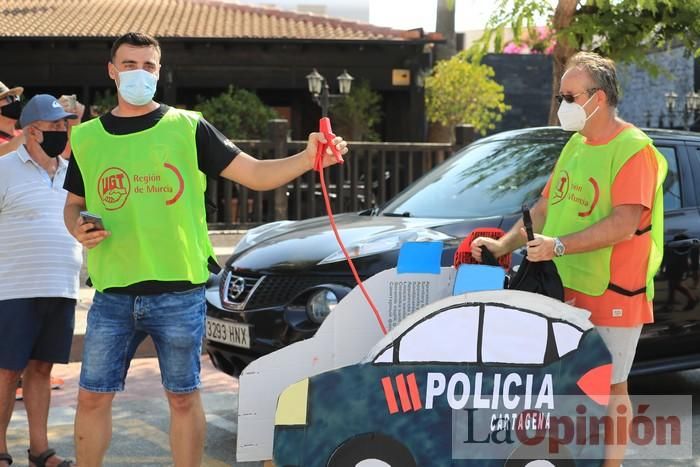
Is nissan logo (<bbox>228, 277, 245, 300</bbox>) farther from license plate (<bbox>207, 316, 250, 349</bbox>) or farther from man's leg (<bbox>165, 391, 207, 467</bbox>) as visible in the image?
man's leg (<bbox>165, 391, 207, 467</bbox>)

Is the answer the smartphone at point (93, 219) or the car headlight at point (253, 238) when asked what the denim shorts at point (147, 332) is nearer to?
the smartphone at point (93, 219)

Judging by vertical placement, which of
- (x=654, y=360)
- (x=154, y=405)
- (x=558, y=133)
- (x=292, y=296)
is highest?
(x=558, y=133)

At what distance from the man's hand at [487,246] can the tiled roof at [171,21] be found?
17.9 m

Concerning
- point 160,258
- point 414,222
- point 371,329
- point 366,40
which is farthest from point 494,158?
point 366,40

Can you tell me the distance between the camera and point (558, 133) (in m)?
6.51

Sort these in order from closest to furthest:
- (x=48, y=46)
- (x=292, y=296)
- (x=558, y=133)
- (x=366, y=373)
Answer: (x=366, y=373), (x=292, y=296), (x=558, y=133), (x=48, y=46)

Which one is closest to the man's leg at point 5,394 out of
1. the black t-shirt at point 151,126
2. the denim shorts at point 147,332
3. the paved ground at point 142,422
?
the paved ground at point 142,422

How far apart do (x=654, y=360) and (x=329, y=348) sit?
8.06 ft

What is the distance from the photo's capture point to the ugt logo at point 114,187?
4.06 m

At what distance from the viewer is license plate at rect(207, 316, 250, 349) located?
5.50 metres

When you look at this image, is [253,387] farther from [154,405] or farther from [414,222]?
[154,405]

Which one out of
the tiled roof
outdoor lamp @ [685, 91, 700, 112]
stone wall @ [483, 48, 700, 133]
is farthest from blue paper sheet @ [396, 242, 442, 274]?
stone wall @ [483, 48, 700, 133]

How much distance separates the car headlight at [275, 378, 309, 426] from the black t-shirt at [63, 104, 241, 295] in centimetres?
63

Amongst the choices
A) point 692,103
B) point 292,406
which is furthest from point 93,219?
point 692,103
